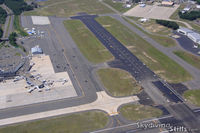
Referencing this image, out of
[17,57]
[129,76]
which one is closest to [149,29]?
[129,76]

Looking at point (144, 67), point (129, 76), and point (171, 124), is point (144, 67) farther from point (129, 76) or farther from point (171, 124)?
point (171, 124)

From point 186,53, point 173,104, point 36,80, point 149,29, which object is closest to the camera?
point 173,104

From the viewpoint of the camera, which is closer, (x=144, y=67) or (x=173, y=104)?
(x=173, y=104)

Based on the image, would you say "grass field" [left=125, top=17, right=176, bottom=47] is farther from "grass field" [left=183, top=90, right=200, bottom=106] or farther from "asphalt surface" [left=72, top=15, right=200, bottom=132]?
"grass field" [left=183, top=90, right=200, bottom=106]

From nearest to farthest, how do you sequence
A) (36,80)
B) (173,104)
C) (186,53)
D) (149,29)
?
(173,104), (36,80), (186,53), (149,29)

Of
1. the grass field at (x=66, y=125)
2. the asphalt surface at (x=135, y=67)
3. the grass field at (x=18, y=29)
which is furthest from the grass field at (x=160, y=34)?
the grass field at (x=18, y=29)

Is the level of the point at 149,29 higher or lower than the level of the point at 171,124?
higher

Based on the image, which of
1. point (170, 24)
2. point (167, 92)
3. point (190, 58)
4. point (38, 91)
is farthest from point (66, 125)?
point (170, 24)
